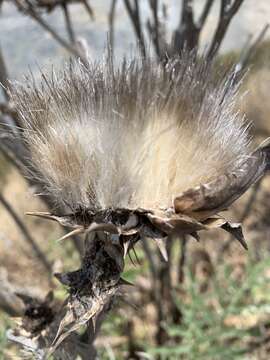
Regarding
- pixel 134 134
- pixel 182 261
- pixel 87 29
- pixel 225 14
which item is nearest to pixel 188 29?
pixel 225 14

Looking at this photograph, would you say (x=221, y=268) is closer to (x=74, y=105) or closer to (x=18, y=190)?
(x=18, y=190)

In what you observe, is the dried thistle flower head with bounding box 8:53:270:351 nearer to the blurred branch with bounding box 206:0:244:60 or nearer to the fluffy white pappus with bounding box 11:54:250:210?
the fluffy white pappus with bounding box 11:54:250:210

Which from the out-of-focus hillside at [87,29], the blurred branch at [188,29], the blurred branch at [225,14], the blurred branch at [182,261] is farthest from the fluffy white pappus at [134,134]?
the out-of-focus hillside at [87,29]

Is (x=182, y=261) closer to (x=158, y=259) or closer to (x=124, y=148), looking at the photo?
(x=158, y=259)

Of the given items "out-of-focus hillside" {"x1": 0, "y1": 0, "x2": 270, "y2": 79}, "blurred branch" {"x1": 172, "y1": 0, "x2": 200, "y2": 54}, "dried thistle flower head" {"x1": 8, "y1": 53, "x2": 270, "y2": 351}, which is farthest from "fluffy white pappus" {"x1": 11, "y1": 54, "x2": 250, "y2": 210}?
"out-of-focus hillside" {"x1": 0, "y1": 0, "x2": 270, "y2": 79}

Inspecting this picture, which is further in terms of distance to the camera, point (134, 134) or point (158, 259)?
point (158, 259)
